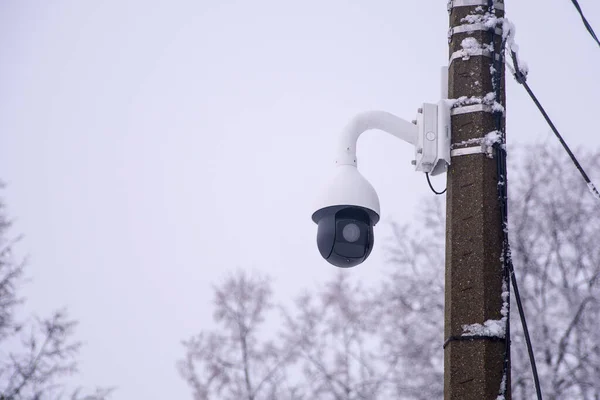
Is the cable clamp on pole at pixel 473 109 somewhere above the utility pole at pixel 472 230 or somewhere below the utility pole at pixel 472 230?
above

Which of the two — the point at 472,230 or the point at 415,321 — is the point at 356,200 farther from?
the point at 415,321

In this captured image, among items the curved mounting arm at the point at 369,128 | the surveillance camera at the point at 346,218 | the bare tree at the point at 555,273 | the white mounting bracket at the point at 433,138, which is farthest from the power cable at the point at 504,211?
the bare tree at the point at 555,273

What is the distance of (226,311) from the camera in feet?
69.1

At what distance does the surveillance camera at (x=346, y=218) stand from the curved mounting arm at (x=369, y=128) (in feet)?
0.46

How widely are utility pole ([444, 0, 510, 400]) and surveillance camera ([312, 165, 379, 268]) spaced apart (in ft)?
1.40

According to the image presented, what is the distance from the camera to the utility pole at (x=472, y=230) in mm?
3492

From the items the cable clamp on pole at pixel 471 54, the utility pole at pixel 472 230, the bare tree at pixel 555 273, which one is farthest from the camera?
the bare tree at pixel 555 273

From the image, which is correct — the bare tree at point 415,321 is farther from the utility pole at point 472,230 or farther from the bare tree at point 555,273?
the utility pole at point 472,230

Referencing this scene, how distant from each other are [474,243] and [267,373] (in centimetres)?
1562

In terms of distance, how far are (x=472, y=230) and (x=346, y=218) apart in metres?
0.66

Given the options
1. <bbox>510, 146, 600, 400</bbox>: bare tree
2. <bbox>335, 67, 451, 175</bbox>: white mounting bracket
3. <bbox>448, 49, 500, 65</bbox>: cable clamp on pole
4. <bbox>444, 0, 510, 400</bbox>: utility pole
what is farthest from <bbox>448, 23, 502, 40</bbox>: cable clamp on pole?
<bbox>510, 146, 600, 400</bbox>: bare tree

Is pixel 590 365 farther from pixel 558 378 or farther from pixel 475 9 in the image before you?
pixel 475 9

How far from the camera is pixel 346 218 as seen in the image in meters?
4.02

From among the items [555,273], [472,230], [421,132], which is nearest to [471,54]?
[421,132]
